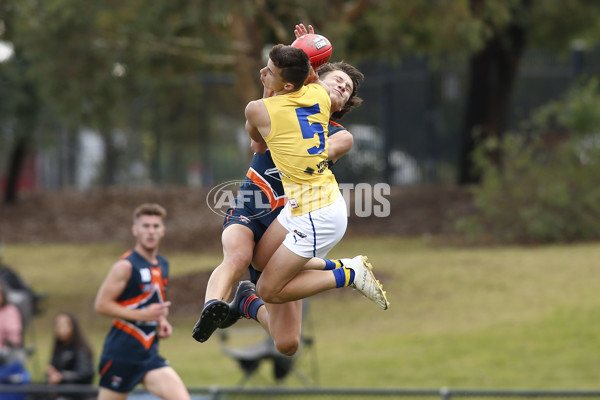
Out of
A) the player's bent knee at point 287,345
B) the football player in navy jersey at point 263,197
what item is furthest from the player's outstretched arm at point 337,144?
the player's bent knee at point 287,345

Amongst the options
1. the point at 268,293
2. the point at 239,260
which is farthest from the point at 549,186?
the point at 239,260

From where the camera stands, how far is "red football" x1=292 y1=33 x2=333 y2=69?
6363mm

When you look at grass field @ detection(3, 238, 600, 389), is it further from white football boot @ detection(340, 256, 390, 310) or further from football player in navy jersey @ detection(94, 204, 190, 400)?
white football boot @ detection(340, 256, 390, 310)

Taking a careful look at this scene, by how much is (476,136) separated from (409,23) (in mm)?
6050

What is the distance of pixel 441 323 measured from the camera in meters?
16.8

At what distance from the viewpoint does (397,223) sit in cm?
2478

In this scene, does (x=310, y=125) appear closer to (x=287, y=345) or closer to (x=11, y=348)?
(x=287, y=345)

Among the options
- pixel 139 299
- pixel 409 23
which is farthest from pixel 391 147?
pixel 139 299

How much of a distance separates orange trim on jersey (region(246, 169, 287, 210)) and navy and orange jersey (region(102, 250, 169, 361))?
9.07 feet

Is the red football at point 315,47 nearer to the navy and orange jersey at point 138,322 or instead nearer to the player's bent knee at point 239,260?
the player's bent knee at point 239,260

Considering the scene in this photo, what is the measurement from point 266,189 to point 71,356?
22.2 ft

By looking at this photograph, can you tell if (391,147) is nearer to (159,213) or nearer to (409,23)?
(409,23)

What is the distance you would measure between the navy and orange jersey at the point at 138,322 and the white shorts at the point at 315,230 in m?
3.09

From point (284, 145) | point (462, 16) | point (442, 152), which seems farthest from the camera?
point (442, 152)
